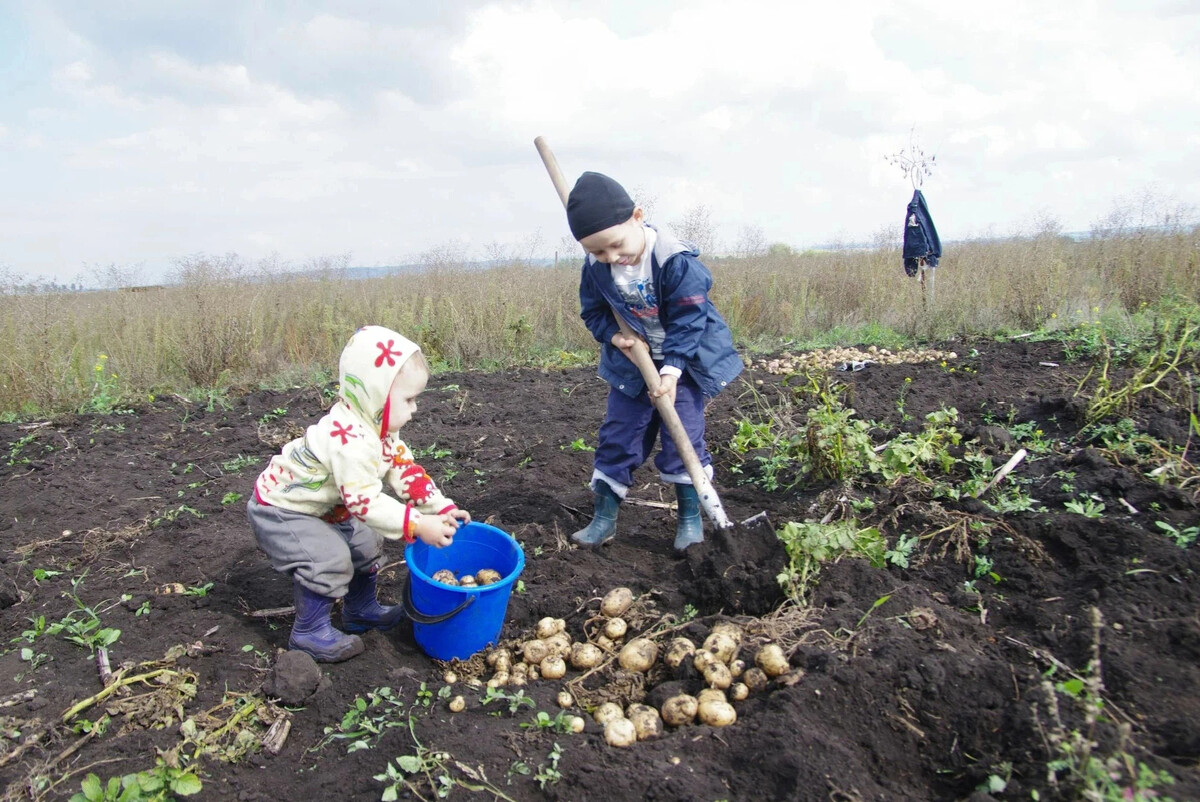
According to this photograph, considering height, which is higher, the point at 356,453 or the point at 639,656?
the point at 356,453

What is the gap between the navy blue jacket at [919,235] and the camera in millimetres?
9797

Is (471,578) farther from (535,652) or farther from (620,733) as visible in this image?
(620,733)

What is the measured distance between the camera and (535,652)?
2.47 metres

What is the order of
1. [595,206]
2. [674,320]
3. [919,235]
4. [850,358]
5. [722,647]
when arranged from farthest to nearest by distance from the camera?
1. [919,235]
2. [850,358]
3. [674,320]
4. [595,206]
5. [722,647]

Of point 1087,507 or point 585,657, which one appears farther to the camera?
point 1087,507

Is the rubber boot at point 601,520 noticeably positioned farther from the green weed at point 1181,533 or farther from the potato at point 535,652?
the green weed at point 1181,533

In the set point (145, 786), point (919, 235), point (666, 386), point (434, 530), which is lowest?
point (145, 786)

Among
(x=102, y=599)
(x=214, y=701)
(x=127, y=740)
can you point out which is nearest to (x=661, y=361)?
(x=214, y=701)

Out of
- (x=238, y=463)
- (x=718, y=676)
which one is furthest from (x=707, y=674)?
(x=238, y=463)

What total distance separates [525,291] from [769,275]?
3.98 meters

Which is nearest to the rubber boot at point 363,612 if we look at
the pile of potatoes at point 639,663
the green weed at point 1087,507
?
the pile of potatoes at point 639,663

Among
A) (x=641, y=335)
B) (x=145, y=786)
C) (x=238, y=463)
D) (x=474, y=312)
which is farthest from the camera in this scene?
(x=474, y=312)

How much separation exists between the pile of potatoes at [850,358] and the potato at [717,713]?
4979 millimetres

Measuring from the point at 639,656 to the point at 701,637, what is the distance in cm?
22
